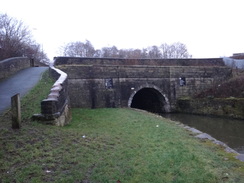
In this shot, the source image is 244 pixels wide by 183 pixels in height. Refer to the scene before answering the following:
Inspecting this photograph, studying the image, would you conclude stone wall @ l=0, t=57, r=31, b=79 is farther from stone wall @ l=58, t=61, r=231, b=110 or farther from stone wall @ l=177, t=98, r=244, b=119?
stone wall @ l=177, t=98, r=244, b=119

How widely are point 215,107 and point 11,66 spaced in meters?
14.4

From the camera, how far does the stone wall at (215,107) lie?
15.6 metres

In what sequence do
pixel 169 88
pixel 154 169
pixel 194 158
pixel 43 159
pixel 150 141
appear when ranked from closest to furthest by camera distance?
pixel 43 159 < pixel 154 169 < pixel 194 158 < pixel 150 141 < pixel 169 88

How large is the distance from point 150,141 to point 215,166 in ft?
7.22

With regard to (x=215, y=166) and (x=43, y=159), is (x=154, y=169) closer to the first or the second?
(x=215, y=166)

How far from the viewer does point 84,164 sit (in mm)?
4512

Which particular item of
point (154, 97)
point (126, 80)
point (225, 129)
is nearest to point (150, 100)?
point (154, 97)

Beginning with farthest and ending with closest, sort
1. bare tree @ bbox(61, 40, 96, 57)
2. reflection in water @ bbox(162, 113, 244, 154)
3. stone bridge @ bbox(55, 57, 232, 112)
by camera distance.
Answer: bare tree @ bbox(61, 40, 96, 57)
stone bridge @ bbox(55, 57, 232, 112)
reflection in water @ bbox(162, 113, 244, 154)

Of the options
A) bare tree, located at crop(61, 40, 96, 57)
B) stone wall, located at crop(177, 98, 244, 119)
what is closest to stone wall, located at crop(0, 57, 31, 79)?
stone wall, located at crop(177, 98, 244, 119)

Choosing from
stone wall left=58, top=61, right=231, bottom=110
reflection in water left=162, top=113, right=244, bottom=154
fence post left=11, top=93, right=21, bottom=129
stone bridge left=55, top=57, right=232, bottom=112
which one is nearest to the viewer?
fence post left=11, top=93, right=21, bottom=129

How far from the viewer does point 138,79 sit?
61.7 ft

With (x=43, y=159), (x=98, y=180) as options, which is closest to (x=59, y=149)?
(x=43, y=159)

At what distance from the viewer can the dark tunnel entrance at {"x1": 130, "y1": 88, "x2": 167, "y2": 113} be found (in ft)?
66.8

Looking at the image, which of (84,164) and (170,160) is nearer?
(84,164)
